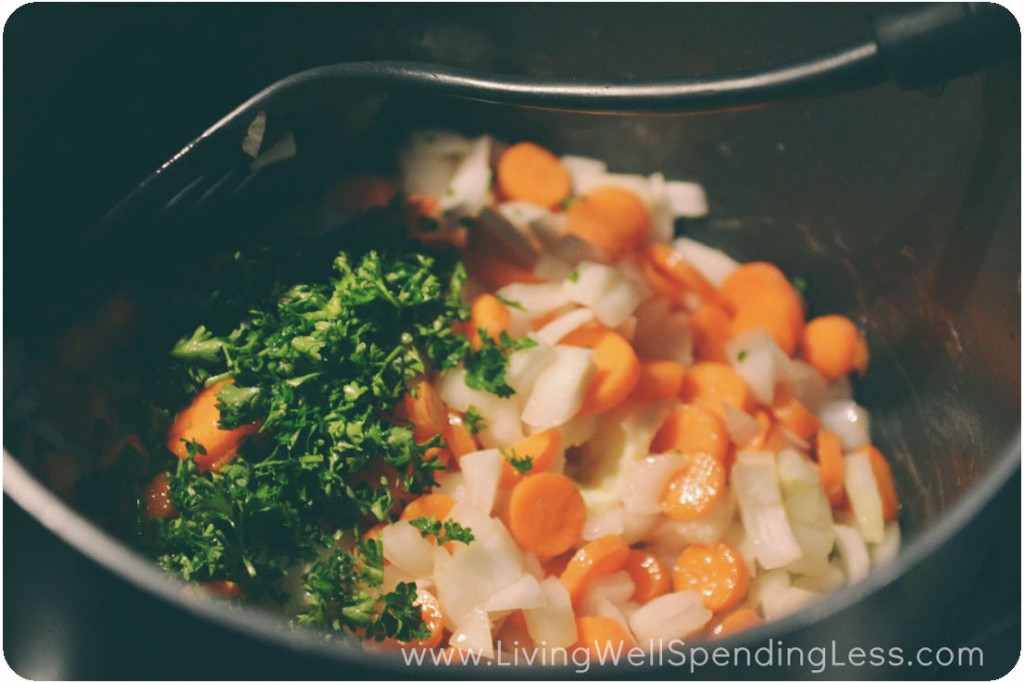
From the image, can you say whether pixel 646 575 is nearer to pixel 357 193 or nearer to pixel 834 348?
pixel 834 348

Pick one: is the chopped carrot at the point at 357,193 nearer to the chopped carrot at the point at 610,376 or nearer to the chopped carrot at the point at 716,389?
the chopped carrot at the point at 610,376

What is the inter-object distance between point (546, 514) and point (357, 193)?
91 centimetres

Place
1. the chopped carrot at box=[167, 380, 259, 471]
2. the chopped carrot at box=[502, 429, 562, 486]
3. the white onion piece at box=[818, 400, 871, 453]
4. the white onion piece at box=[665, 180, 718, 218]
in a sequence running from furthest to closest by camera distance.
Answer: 1. the white onion piece at box=[665, 180, 718, 218]
2. the white onion piece at box=[818, 400, 871, 453]
3. the chopped carrot at box=[502, 429, 562, 486]
4. the chopped carrot at box=[167, 380, 259, 471]

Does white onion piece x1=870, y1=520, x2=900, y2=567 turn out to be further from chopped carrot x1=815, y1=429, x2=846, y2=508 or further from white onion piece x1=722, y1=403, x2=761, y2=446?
white onion piece x1=722, y1=403, x2=761, y2=446

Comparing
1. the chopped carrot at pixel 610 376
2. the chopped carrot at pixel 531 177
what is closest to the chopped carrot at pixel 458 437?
the chopped carrot at pixel 610 376

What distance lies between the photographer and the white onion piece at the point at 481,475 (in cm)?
183

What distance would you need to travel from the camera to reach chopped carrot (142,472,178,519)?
5.76ft

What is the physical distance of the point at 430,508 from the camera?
5.95ft

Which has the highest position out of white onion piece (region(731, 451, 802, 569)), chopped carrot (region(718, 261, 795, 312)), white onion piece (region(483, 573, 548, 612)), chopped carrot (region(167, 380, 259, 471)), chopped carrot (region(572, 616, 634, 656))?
chopped carrot (region(167, 380, 259, 471))

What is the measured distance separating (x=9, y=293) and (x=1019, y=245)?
1984 mm

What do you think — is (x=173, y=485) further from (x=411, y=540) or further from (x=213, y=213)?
(x=213, y=213)

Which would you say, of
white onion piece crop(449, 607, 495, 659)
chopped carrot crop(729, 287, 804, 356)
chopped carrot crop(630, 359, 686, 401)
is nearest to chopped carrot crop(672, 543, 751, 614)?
chopped carrot crop(630, 359, 686, 401)

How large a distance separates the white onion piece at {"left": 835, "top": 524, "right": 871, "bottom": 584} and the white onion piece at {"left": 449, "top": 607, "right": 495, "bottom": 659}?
2.63ft

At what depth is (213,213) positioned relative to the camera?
2004 millimetres
